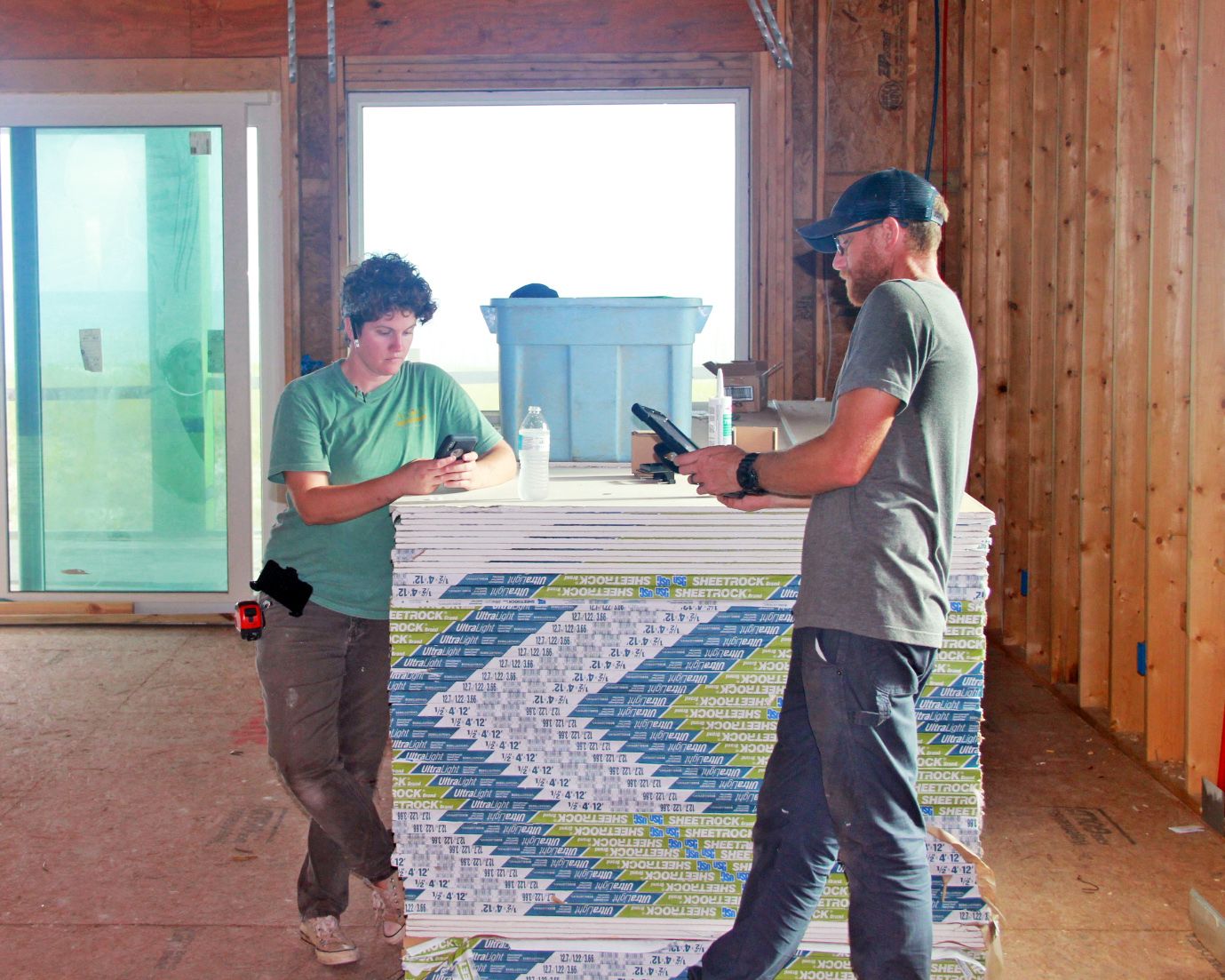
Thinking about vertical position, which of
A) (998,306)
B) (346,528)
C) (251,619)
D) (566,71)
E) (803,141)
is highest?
(566,71)

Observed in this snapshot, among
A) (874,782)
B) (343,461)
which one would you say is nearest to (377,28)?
(343,461)

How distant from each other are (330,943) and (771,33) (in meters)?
4.27

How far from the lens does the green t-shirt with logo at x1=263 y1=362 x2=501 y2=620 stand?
2508 millimetres

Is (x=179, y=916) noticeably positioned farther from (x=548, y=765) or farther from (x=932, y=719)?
(x=932, y=719)

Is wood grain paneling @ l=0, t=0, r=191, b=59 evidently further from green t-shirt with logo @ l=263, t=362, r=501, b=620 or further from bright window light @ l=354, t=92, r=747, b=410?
green t-shirt with logo @ l=263, t=362, r=501, b=620

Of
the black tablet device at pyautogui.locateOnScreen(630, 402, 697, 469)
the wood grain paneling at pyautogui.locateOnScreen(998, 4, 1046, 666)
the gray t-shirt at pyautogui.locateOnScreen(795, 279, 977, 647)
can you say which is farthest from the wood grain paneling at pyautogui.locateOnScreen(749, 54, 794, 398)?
the gray t-shirt at pyautogui.locateOnScreen(795, 279, 977, 647)

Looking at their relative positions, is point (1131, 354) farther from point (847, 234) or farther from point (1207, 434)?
point (847, 234)

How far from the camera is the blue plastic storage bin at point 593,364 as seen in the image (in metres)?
3.05

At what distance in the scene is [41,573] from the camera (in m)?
5.84

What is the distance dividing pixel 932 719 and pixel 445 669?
880 millimetres

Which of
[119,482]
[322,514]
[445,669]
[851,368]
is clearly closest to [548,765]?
[445,669]

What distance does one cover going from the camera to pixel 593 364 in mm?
3080

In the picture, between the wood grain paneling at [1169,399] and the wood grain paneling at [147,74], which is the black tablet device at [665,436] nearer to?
the wood grain paneling at [1169,399]

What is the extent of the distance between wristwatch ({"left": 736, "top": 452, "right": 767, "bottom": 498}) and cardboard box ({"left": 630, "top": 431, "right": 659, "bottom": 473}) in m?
0.69
